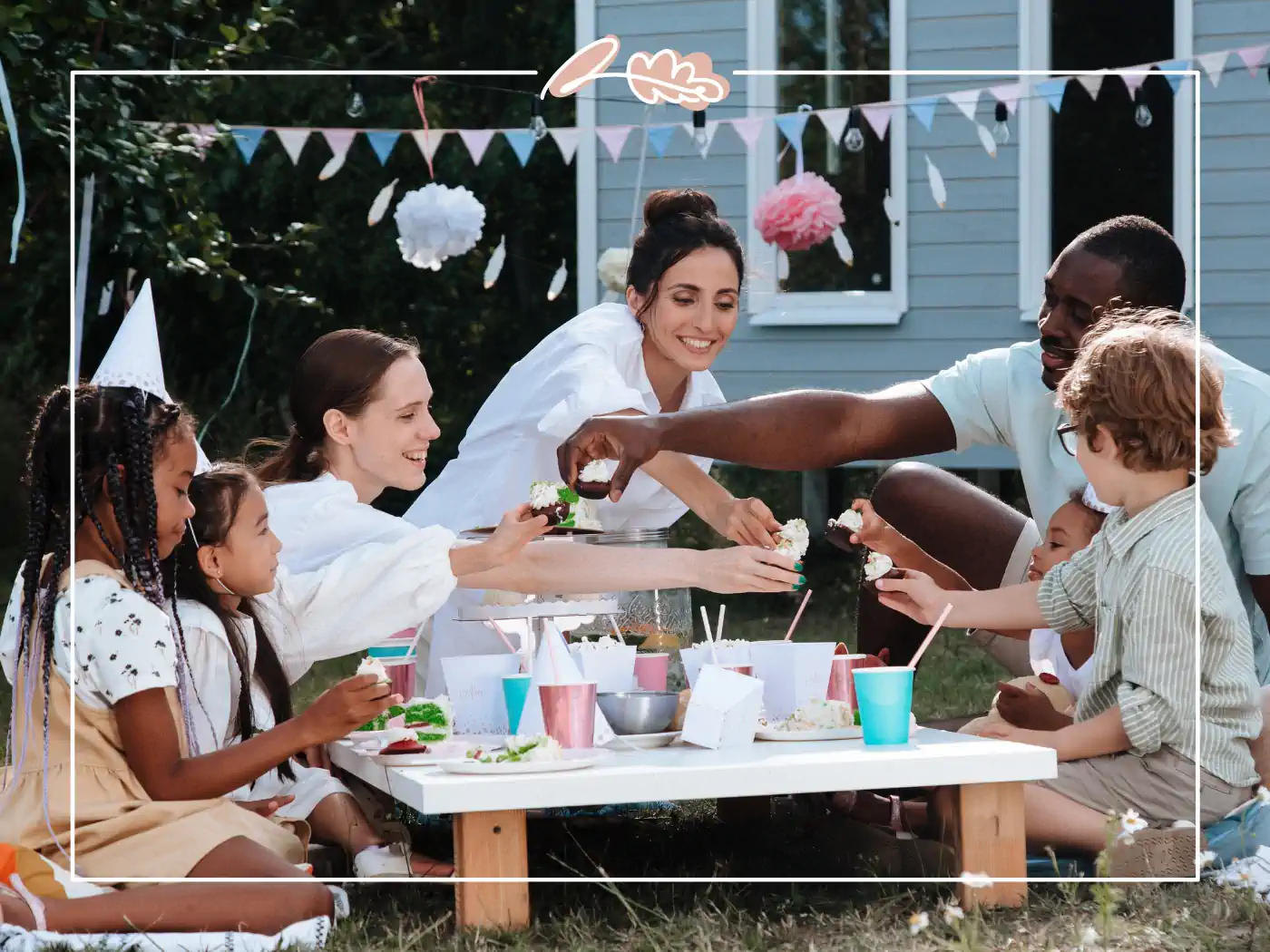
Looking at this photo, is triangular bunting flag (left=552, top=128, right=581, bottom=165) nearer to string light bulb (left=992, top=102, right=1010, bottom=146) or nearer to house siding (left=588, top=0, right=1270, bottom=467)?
house siding (left=588, top=0, right=1270, bottom=467)

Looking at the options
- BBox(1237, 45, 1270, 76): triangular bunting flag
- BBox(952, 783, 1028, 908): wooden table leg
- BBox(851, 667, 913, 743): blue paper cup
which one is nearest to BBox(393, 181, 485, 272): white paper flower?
BBox(851, 667, 913, 743): blue paper cup

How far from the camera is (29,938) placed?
2207mm

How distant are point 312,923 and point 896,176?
2181mm

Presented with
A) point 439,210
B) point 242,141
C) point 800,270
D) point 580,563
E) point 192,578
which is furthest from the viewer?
point 242,141

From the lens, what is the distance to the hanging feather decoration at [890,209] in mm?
3420

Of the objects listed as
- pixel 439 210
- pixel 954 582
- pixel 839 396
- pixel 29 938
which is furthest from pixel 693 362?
pixel 29 938

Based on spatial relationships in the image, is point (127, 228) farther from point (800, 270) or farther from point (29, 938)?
point (29, 938)

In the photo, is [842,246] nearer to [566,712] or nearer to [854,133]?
[854,133]

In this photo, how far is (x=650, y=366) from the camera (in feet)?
9.95

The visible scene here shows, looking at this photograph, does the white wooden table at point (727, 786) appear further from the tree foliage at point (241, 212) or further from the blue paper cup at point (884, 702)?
the tree foliage at point (241, 212)

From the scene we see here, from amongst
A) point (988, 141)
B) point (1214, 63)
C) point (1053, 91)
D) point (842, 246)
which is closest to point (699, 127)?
point (842, 246)

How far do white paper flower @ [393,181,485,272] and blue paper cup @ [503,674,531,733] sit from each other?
1.26 meters

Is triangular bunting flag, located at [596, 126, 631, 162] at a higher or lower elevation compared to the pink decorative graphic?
higher

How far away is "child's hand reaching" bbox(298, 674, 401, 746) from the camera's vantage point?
2.25 metres
